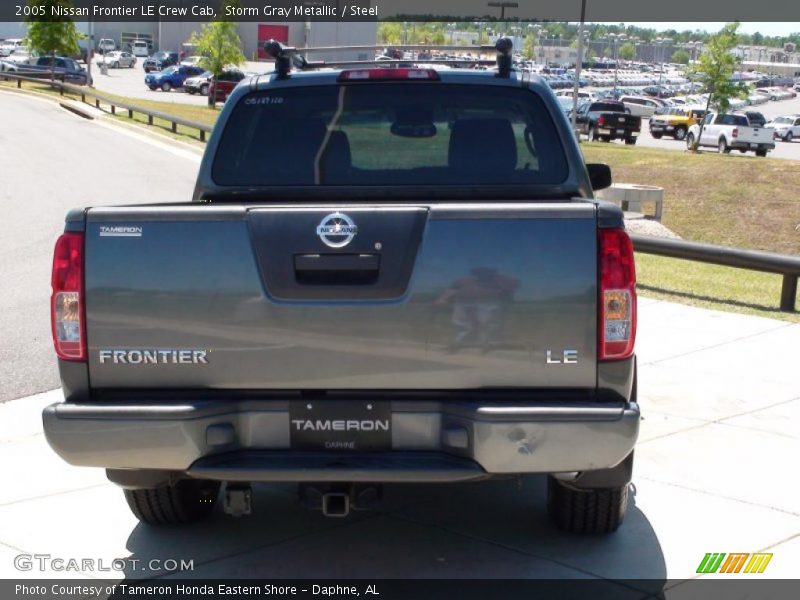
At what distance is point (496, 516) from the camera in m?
5.69

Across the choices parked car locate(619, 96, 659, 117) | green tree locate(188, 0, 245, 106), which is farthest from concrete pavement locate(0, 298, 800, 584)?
parked car locate(619, 96, 659, 117)

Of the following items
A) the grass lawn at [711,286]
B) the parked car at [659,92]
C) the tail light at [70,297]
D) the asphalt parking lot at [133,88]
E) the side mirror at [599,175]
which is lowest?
the parked car at [659,92]

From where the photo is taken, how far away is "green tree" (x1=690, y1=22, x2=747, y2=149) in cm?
5284

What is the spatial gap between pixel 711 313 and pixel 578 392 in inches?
272

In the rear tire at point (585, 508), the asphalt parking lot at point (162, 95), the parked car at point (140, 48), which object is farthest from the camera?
the parked car at point (140, 48)

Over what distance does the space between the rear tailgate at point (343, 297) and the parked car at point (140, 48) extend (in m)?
112

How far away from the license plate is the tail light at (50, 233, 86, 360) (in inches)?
33.1

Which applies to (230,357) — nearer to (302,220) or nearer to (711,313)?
(302,220)

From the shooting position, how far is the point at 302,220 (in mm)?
4391

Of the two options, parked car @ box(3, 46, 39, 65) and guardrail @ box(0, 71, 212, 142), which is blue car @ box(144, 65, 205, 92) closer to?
parked car @ box(3, 46, 39, 65)

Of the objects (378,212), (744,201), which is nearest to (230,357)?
(378,212)

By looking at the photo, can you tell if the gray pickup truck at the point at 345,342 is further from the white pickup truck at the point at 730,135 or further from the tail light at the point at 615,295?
the white pickup truck at the point at 730,135

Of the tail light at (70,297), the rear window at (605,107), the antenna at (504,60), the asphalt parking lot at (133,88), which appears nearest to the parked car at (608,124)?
the rear window at (605,107)

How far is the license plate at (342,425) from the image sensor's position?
440 centimetres
